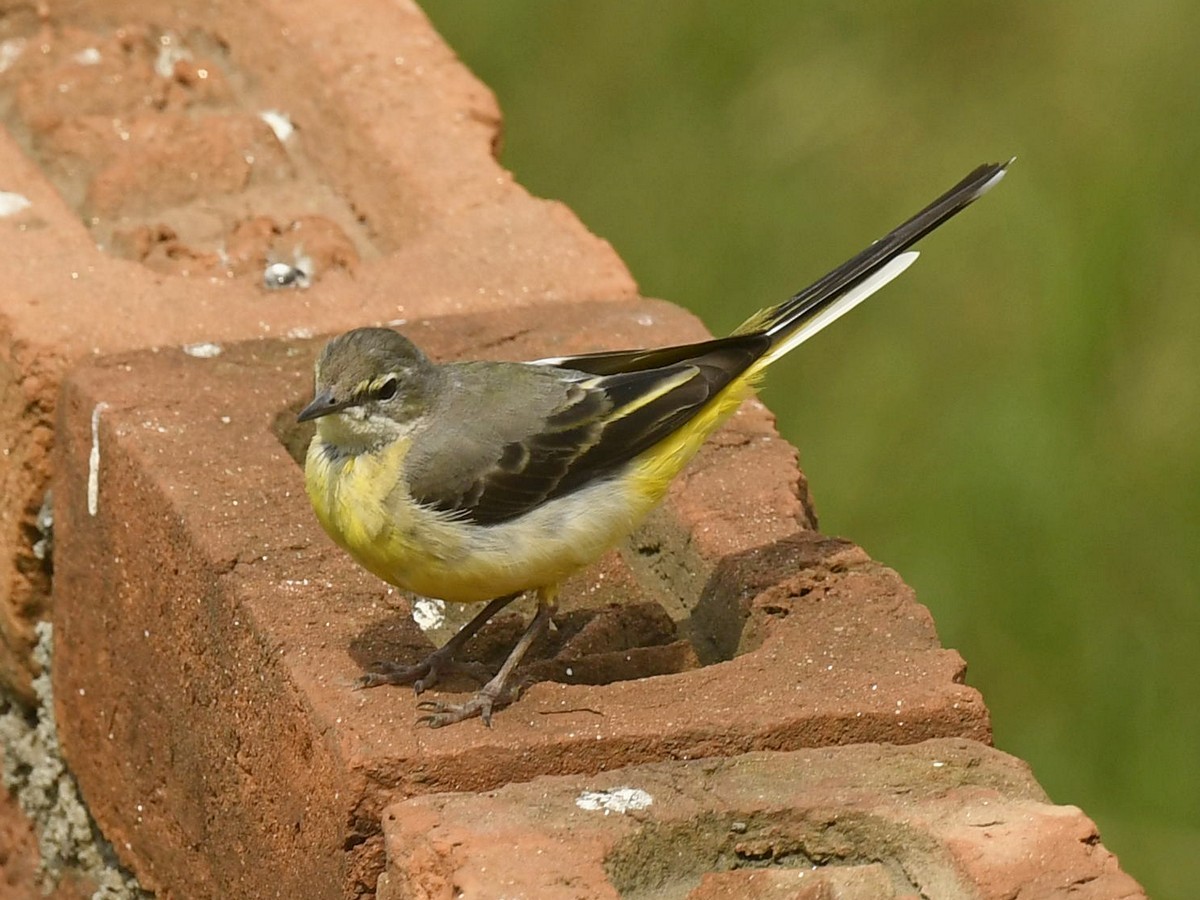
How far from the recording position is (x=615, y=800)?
3.72 metres

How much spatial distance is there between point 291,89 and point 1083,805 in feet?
11.5

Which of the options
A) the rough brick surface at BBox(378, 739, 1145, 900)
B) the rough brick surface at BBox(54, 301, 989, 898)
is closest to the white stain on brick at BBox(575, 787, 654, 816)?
the rough brick surface at BBox(378, 739, 1145, 900)

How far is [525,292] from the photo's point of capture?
5742 mm

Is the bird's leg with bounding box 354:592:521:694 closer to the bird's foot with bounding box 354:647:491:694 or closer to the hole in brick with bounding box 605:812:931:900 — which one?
the bird's foot with bounding box 354:647:491:694

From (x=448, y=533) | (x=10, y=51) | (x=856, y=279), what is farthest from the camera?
(x=10, y=51)

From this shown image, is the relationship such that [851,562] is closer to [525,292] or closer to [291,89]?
[525,292]

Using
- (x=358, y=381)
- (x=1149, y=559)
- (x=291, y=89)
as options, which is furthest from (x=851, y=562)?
(x=1149, y=559)

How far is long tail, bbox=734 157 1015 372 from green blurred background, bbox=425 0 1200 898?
2752 mm

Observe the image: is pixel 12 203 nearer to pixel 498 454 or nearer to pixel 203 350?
pixel 203 350

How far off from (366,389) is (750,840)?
4.66ft

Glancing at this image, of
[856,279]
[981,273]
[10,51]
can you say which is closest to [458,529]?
[856,279]

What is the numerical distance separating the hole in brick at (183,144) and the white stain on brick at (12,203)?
11.6 inches

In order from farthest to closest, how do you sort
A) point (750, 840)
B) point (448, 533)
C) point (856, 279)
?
point (856, 279) → point (448, 533) → point (750, 840)

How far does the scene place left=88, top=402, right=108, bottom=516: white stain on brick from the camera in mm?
5012
